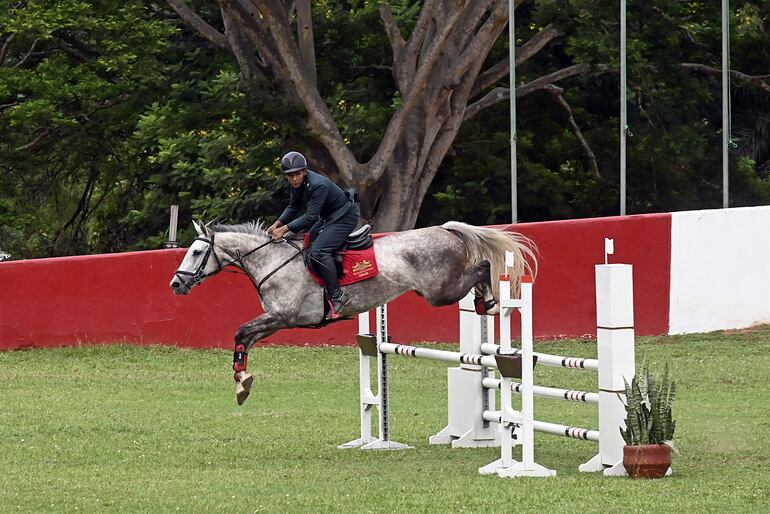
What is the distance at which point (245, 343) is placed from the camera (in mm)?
11188

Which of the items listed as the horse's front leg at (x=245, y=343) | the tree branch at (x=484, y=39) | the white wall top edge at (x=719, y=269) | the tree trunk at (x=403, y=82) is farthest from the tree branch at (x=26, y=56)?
the horse's front leg at (x=245, y=343)

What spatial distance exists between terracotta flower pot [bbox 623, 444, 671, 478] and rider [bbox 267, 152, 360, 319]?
110 inches

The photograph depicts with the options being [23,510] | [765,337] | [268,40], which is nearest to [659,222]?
[765,337]

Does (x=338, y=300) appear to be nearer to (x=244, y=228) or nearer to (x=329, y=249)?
(x=329, y=249)

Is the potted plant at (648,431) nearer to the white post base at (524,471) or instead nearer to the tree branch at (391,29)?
the white post base at (524,471)

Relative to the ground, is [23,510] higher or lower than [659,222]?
lower

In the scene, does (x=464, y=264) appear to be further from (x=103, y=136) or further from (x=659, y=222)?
(x=103, y=136)

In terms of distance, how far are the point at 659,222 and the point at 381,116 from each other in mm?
9252

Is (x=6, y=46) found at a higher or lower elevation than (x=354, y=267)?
higher

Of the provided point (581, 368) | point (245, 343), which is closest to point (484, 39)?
point (245, 343)

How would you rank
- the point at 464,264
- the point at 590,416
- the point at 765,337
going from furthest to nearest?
the point at 765,337 → the point at 590,416 → the point at 464,264

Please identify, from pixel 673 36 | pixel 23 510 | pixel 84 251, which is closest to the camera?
pixel 23 510

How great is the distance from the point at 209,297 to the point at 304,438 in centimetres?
653

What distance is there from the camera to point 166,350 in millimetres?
18812
